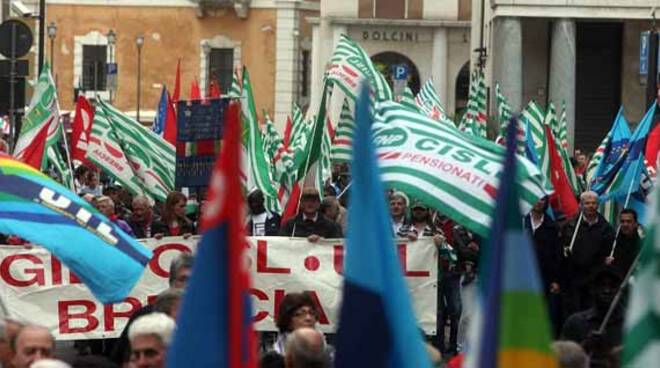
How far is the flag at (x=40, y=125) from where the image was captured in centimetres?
2400

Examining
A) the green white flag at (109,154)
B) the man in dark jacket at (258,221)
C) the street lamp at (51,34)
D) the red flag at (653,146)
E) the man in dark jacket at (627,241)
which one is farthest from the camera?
the street lamp at (51,34)

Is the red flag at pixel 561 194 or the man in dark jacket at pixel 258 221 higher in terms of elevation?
the red flag at pixel 561 194

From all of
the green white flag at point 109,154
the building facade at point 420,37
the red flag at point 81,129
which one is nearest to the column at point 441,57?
the building facade at point 420,37

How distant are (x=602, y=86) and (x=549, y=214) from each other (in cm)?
4059

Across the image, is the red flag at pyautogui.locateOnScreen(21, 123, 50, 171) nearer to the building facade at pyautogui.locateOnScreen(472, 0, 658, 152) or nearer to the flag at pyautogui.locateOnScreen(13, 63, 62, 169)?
the flag at pyautogui.locateOnScreen(13, 63, 62, 169)

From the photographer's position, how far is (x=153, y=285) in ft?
52.2

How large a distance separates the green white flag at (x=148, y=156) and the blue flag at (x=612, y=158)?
4.18 meters

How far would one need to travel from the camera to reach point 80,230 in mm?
11812

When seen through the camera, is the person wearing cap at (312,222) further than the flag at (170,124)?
No

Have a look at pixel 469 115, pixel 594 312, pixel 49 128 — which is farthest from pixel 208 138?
pixel 469 115

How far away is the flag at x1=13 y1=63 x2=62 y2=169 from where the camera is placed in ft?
78.7

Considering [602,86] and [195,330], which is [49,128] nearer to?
[195,330]

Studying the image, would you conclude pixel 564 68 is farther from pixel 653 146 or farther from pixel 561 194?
pixel 561 194

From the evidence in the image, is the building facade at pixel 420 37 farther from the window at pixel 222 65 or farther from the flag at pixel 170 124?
the flag at pixel 170 124
